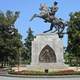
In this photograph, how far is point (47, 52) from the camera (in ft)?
140

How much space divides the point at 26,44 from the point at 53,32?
50491 millimetres

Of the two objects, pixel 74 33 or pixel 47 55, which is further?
pixel 74 33

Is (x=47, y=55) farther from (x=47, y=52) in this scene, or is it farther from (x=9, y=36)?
(x=9, y=36)

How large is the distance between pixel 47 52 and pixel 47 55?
49cm

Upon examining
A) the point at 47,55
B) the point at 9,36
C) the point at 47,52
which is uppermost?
the point at 9,36

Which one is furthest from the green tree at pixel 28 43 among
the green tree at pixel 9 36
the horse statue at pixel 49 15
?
the horse statue at pixel 49 15

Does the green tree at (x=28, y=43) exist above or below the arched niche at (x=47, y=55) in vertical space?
above

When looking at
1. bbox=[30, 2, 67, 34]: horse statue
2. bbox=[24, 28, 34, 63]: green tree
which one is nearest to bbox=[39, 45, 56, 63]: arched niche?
bbox=[30, 2, 67, 34]: horse statue

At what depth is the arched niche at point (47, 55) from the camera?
42062 millimetres

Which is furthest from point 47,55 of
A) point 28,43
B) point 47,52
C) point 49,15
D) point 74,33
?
point 28,43

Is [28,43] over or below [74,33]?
over

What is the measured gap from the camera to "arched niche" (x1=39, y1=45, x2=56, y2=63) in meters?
42.1

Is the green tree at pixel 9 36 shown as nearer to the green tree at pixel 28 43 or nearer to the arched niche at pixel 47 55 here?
the arched niche at pixel 47 55

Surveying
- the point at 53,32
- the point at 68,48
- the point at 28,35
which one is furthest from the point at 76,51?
the point at 28,35
